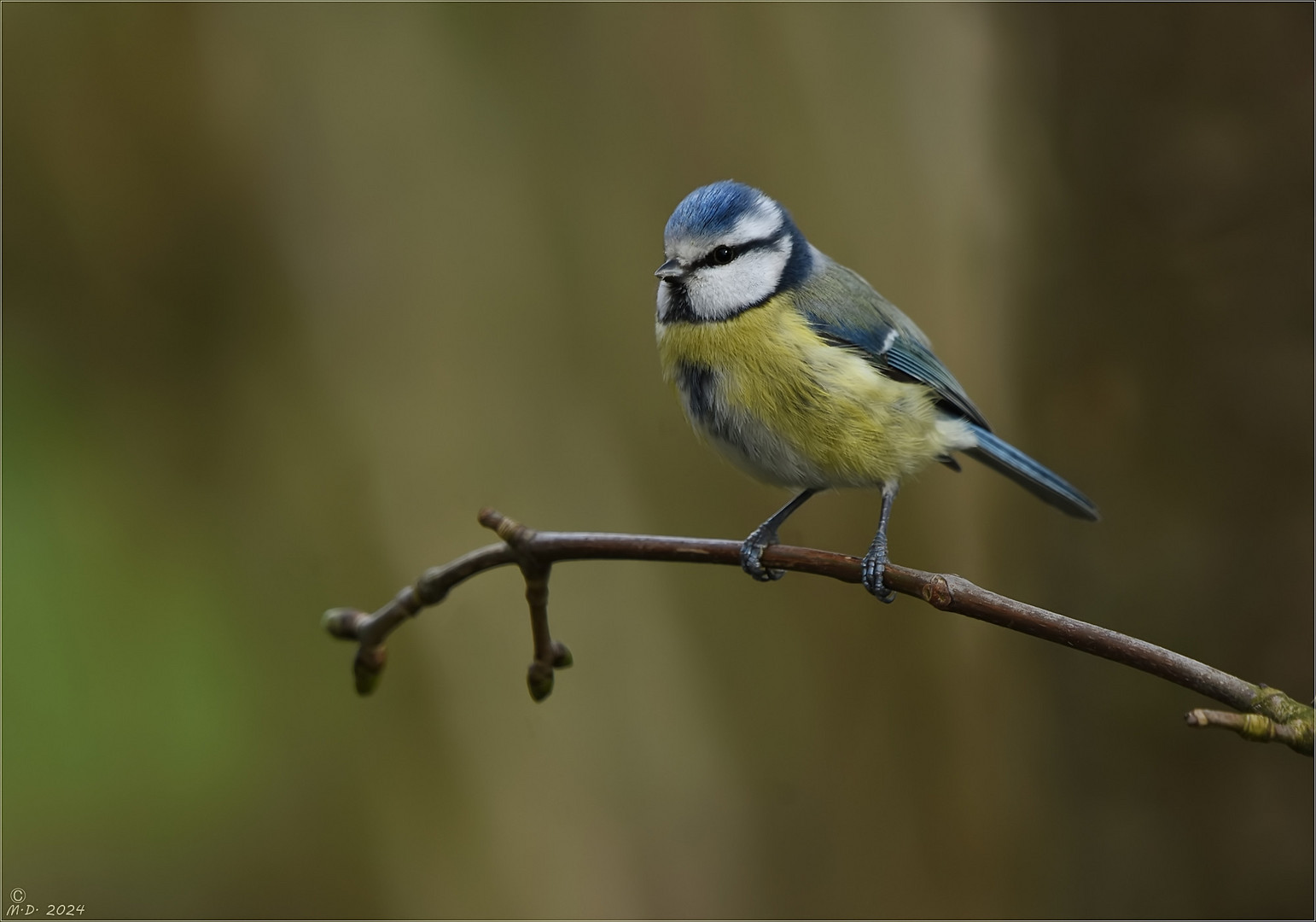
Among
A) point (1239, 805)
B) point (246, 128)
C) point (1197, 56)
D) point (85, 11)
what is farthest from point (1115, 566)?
point (85, 11)

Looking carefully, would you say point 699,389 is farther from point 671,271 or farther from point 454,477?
point 454,477

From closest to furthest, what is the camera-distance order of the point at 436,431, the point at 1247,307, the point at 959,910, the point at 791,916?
1. the point at 1247,307
2. the point at 959,910
3. the point at 791,916
4. the point at 436,431

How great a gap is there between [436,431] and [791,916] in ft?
5.74

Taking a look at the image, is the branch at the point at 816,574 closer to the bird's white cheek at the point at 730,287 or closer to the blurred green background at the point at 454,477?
the bird's white cheek at the point at 730,287

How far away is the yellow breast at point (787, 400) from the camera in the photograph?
1.85 meters

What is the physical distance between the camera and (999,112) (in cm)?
261

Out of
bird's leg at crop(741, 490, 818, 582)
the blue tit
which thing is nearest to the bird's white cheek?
the blue tit

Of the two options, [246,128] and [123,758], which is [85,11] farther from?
[123,758]

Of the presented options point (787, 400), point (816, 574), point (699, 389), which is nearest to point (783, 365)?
point (787, 400)

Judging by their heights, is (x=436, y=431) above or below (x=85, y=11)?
below

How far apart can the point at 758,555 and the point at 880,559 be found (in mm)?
469

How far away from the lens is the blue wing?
1.99m

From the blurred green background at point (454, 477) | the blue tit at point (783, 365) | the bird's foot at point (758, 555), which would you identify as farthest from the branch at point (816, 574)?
the blurred green background at point (454, 477)

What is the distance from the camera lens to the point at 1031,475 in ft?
6.94
